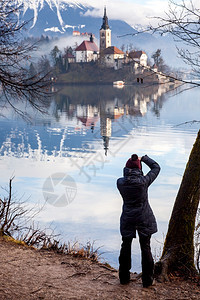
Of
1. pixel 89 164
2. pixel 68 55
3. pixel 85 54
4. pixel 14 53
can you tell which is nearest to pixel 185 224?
pixel 14 53

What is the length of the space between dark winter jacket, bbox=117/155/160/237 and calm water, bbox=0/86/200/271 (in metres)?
1.64

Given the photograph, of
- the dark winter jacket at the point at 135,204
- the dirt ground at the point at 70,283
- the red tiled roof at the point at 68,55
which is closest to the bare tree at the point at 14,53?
the dirt ground at the point at 70,283

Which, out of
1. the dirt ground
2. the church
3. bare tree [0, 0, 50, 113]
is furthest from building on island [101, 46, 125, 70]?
the dirt ground

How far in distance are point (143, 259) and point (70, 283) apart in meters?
1.25

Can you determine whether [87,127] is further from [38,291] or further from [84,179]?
[38,291]

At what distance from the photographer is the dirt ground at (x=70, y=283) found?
5.80 m

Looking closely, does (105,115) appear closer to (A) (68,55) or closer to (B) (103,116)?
(B) (103,116)

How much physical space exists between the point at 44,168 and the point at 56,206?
21.5ft

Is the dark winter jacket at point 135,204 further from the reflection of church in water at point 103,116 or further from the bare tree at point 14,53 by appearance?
the reflection of church in water at point 103,116

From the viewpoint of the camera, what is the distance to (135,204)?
18.5ft

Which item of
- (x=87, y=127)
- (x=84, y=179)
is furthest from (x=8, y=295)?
(x=87, y=127)

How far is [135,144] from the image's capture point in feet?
103

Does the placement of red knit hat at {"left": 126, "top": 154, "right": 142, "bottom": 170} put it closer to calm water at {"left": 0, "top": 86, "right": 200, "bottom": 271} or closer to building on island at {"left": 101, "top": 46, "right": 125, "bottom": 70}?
calm water at {"left": 0, "top": 86, "right": 200, "bottom": 271}

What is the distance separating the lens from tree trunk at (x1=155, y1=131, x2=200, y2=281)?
6.59 metres
